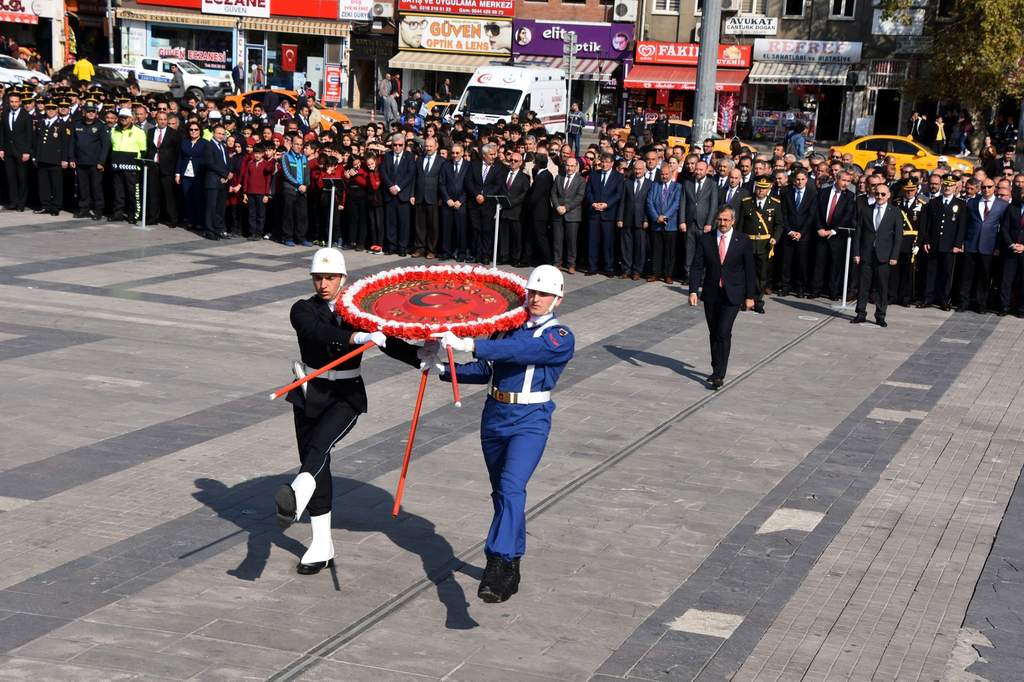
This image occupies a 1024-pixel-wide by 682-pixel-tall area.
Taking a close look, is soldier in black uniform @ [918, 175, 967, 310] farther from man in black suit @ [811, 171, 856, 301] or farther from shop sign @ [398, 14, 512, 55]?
shop sign @ [398, 14, 512, 55]

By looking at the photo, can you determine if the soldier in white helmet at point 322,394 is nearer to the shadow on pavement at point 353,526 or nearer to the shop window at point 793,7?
the shadow on pavement at point 353,526

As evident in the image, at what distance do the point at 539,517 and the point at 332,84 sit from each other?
4694 centimetres

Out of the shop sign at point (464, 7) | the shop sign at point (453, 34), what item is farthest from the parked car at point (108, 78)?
the shop sign at point (464, 7)

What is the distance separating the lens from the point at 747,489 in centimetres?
1075

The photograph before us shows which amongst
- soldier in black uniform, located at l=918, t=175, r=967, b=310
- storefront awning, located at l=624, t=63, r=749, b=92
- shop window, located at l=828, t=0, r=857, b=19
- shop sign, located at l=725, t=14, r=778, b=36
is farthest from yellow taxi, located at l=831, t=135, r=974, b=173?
soldier in black uniform, located at l=918, t=175, r=967, b=310

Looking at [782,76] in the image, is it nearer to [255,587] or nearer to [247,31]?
[247,31]

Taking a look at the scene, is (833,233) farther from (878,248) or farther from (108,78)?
(108,78)

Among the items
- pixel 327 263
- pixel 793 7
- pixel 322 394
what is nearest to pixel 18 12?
pixel 793 7

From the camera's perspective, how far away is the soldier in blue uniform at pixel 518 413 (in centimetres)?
800

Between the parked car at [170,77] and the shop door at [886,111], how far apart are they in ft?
73.4

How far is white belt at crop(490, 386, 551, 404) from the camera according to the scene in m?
8.10

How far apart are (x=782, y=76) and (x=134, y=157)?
3116cm

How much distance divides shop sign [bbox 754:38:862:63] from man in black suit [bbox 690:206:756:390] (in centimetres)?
3645

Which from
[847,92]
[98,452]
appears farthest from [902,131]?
[98,452]
